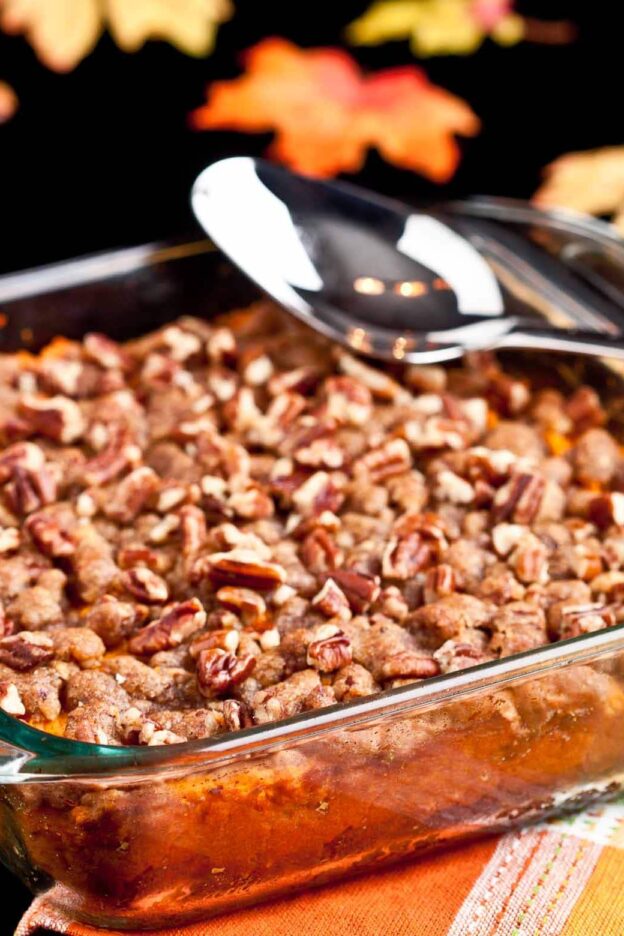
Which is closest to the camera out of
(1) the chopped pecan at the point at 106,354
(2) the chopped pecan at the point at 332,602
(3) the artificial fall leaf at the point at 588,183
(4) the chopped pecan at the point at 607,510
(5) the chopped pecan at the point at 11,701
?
(5) the chopped pecan at the point at 11,701

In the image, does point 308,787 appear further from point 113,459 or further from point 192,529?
point 113,459

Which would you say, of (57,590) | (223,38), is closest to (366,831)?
(57,590)

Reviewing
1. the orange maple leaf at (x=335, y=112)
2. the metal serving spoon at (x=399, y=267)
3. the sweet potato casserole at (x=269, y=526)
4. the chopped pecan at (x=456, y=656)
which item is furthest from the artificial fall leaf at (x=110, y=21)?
the chopped pecan at (x=456, y=656)

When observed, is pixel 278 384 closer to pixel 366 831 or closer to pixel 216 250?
pixel 216 250

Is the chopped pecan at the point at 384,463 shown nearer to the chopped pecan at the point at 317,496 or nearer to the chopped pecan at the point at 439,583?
the chopped pecan at the point at 317,496

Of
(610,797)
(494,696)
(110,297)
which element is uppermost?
(110,297)
